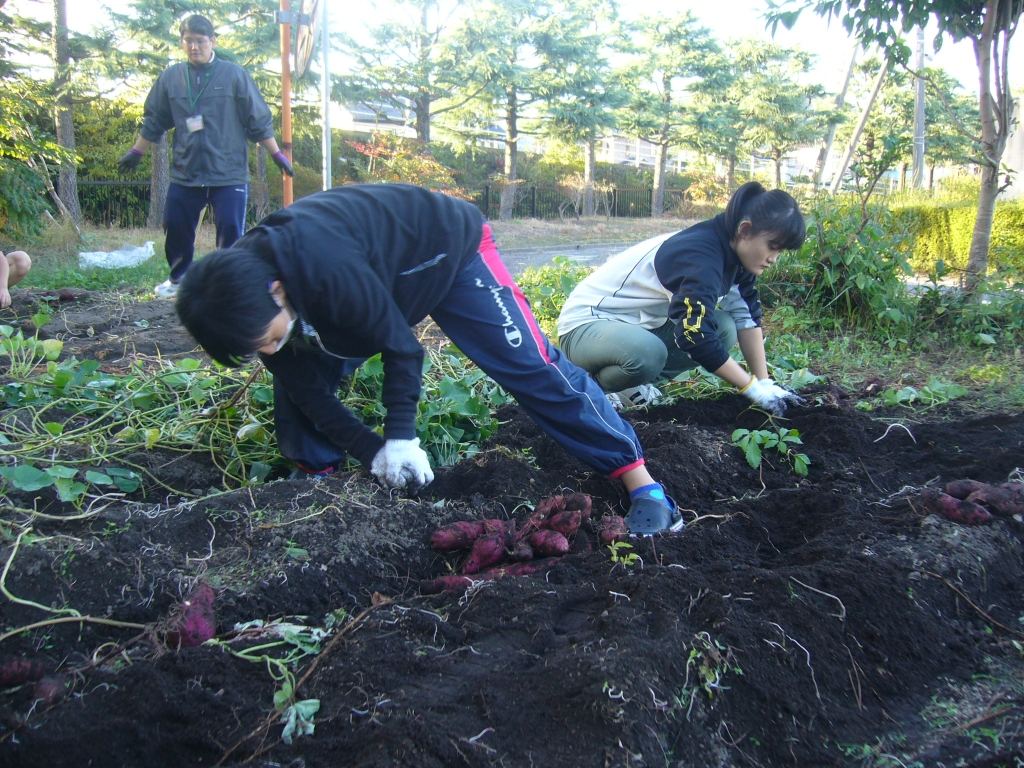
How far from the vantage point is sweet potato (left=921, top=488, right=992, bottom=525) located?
6.88 ft

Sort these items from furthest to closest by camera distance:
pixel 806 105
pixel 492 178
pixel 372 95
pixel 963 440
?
pixel 806 105 → pixel 492 178 → pixel 372 95 → pixel 963 440

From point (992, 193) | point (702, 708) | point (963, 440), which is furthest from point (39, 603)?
point (992, 193)

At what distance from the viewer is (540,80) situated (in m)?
20.5

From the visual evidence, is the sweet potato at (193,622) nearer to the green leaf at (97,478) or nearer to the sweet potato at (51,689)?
the sweet potato at (51,689)

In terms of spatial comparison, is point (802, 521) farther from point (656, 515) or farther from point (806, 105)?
point (806, 105)

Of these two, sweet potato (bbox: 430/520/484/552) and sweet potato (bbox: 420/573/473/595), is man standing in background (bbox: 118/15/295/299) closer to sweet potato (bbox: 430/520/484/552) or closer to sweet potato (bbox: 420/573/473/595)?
sweet potato (bbox: 430/520/484/552)

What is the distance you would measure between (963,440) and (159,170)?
13.7 meters

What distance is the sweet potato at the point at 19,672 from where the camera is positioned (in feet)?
4.96

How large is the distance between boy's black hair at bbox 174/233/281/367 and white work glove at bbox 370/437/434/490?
0.53 meters

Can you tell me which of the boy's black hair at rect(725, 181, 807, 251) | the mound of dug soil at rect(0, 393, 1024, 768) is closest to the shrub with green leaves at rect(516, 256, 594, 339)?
the boy's black hair at rect(725, 181, 807, 251)

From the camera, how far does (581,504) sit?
2.22 m

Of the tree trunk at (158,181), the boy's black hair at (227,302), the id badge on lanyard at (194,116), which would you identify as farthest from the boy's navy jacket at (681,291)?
the tree trunk at (158,181)

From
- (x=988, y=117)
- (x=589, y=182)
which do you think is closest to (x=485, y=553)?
(x=988, y=117)

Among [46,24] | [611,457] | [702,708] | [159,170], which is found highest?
[46,24]
